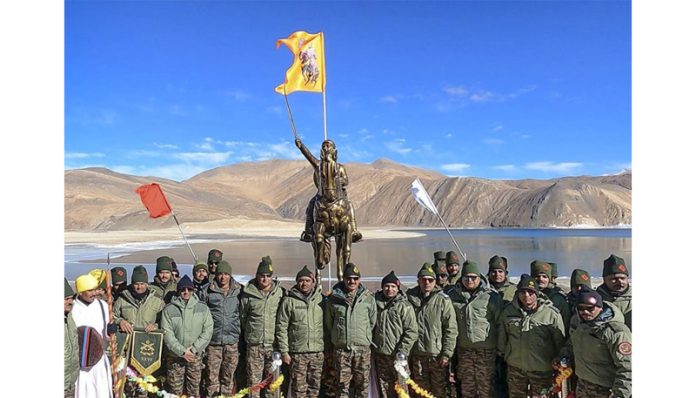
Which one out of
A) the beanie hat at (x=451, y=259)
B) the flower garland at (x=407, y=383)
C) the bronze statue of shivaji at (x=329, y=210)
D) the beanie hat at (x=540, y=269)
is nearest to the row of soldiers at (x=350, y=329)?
the flower garland at (x=407, y=383)

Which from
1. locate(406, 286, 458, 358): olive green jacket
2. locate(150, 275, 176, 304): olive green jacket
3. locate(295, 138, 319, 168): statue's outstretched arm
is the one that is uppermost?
locate(295, 138, 319, 168): statue's outstretched arm

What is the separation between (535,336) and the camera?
5309 mm

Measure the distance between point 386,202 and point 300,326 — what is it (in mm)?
91162

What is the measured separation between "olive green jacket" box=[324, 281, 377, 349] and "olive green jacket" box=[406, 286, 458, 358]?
21.7 inches

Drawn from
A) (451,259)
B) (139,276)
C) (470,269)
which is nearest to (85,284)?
(139,276)

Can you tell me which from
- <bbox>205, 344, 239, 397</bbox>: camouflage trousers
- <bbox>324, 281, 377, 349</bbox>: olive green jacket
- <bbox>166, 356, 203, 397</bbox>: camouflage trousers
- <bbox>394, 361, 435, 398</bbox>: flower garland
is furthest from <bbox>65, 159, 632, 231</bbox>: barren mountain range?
<bbox>394, 361, 435, 398</bbox>: flower garland

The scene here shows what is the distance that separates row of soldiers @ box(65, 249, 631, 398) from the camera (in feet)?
18.8

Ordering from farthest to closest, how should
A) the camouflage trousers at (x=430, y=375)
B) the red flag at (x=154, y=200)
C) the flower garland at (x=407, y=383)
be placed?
the red flag at (x=154, y=200)
the camouflage trousers at (x=430, y=375)
the flower garland at (x=407, y=383)

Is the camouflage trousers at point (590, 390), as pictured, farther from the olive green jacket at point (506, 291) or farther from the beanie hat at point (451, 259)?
the beanie hat at point (451, 259)

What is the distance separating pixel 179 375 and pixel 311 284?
1815mm

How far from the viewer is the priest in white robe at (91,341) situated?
5.26 metres

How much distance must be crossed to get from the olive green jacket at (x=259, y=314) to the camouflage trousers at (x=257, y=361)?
0.23ft

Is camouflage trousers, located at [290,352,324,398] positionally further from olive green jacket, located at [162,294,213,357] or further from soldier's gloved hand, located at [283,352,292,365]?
olive green jacket, located at [162,294,213,357]

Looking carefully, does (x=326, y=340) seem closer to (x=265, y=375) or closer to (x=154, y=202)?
(x=265, y=375)
